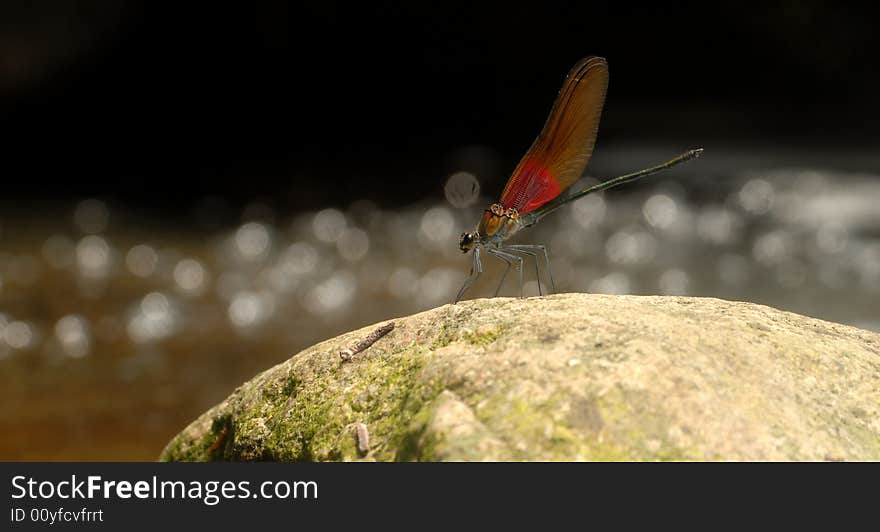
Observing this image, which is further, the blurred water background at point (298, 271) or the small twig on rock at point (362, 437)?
the blurred water background at point (298, 271)

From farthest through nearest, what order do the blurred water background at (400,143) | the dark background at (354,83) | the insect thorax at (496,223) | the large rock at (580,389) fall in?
1. the dark background at (354,83)
2. the blurred water background at (400,143)
3. the insect thorax at (496,223)
4. the large rock at (580,389)

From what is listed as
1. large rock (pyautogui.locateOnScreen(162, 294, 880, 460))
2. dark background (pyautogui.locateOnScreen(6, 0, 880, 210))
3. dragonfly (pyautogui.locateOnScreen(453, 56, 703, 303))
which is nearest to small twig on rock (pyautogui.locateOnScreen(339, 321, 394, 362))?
large rock (pyautogui.locateOnScreen(162, 294, 880, 460))

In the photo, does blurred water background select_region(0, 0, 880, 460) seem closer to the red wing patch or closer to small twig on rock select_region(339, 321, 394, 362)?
the red wing patch

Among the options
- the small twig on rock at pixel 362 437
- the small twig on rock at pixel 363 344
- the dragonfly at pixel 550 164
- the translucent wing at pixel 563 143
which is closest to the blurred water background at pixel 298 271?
the dragonfly at pixel 550 164

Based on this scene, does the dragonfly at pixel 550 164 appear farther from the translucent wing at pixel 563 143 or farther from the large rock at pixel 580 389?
the large rock at pixel 580 389

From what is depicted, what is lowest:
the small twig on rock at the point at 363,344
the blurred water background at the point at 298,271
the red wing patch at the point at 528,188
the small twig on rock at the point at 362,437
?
the small twig on rock at the point at 362,437

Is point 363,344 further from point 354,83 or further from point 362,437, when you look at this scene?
point 354,83

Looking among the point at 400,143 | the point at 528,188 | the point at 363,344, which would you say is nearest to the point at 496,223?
the point at 528,188
